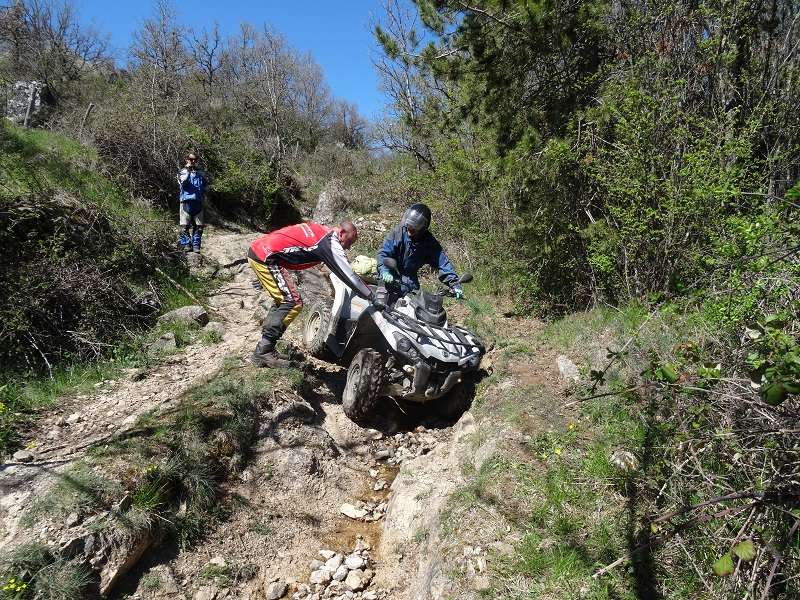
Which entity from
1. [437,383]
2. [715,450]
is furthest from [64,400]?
[715,450]

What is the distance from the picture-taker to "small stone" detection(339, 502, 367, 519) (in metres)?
4.05

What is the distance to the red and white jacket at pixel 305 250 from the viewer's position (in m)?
4.84

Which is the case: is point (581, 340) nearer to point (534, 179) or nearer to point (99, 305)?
point (534, 179)

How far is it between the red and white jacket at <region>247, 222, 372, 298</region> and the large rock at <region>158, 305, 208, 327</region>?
1791 mm

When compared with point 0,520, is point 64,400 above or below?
above

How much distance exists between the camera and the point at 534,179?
634 centimetres

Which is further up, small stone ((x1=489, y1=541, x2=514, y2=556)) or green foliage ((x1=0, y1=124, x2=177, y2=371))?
green foliage ((x1=0, y1=124, x2=177, y2=371))

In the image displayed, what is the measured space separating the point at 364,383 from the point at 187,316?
3.18m

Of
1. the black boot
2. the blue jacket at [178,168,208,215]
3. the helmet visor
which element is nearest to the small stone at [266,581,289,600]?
the black boot

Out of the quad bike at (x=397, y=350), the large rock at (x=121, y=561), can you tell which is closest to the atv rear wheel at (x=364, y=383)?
the quad bike at (x=397, y=350)

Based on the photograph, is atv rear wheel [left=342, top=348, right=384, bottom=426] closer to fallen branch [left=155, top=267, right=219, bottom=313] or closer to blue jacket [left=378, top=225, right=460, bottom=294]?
blue jacket [left=378, top=225, right=460, bottom=294]

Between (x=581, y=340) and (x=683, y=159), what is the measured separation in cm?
216

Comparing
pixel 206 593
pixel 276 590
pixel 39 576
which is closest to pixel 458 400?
pixel 276 590

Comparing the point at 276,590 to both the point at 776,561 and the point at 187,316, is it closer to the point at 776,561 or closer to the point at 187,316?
the point at 776,561
